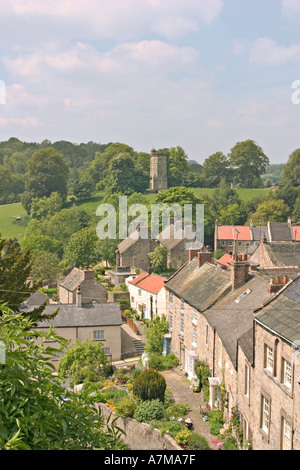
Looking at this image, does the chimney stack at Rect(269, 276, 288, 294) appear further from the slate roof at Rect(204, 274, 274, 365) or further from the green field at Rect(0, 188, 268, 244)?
the green field at Rect(0, 188, 268, 244)

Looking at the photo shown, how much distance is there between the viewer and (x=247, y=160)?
344 feet

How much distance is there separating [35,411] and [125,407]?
47.3ft

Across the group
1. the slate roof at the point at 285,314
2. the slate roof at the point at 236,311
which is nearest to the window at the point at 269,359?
the slate roof at the point at 285,314

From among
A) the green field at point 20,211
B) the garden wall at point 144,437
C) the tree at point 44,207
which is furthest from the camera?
the tree at point 44,207

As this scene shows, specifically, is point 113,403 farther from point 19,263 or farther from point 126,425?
point 19,263

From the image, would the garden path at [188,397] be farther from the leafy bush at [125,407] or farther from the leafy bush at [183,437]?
the leafy bush at [125,407]

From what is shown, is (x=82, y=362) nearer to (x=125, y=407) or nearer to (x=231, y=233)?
(x=125, y=407)

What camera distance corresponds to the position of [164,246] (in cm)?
5694

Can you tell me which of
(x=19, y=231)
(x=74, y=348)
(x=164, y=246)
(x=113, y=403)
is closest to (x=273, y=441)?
(x=113, y=403)

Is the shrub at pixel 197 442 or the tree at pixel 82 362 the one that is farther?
the tree at pixel 82 362

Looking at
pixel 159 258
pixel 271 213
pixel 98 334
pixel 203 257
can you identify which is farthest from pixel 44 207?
pixel 203 257

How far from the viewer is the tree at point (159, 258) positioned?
5503 centimetres

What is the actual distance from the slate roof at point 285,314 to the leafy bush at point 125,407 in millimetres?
8556
